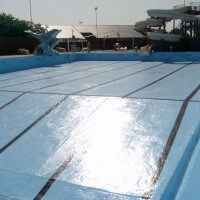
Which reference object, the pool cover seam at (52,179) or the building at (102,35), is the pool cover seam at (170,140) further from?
the building at (102,35)

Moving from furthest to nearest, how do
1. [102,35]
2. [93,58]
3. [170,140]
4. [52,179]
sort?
[102,35] → [93,58] → [170,140] → [52,179]

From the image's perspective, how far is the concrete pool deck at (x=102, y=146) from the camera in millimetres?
2877

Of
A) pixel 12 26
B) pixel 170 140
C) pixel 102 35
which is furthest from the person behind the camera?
pixel 102 35

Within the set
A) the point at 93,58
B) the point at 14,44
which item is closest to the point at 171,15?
the point at 93,58

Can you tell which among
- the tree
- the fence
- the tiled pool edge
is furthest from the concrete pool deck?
the tree

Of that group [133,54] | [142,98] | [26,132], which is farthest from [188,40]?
[26,132]

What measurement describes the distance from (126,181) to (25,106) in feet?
8.08

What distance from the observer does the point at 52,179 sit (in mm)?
3076

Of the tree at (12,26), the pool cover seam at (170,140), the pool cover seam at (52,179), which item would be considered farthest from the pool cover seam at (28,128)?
the tree at (12,26)

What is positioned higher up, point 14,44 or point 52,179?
point 14,44

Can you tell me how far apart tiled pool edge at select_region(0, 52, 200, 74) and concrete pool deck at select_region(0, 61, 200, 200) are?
626 cm

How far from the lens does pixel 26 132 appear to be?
13.3 feet

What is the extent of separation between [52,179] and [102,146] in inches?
Result: 27.7

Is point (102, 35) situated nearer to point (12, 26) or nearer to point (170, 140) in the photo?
point (12, 26)
